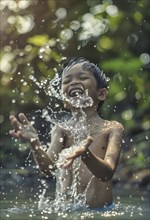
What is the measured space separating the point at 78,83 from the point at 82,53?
225 cm

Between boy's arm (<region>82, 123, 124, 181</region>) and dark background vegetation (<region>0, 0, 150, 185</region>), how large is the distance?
4.31ft

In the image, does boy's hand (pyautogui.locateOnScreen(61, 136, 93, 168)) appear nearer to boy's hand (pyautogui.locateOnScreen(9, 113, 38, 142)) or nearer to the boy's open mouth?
boy's hand (pyautogui.locateOnScreen(9, 113, 38, 142))

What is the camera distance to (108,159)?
13.6 feet

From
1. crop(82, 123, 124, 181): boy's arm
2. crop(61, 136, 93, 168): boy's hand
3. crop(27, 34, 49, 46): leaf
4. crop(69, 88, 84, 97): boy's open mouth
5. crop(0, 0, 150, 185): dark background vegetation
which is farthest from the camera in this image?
crop(27, 34, 49, 46): leaf

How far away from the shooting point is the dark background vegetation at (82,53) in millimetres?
6195

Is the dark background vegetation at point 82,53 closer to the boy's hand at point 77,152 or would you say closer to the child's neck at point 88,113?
the child's neck at point 88,113

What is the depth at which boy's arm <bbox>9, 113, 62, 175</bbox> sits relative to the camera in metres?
3.61

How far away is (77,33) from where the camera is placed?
679 centimetres

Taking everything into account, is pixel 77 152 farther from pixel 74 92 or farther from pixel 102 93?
pixel 102 93

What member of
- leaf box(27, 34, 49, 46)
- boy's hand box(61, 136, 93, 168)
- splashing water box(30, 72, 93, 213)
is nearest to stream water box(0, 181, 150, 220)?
splashing water box(30, 72, 93, 213)

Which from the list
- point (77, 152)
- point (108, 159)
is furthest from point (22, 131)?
point (108, 159)

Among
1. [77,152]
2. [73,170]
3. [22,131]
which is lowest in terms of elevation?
[73,170]

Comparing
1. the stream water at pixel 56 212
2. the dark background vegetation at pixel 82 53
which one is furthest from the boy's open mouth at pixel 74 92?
the dark background vegetation at pixel 82 53

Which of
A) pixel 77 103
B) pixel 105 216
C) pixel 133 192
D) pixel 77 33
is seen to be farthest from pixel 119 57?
pixel 105 216
